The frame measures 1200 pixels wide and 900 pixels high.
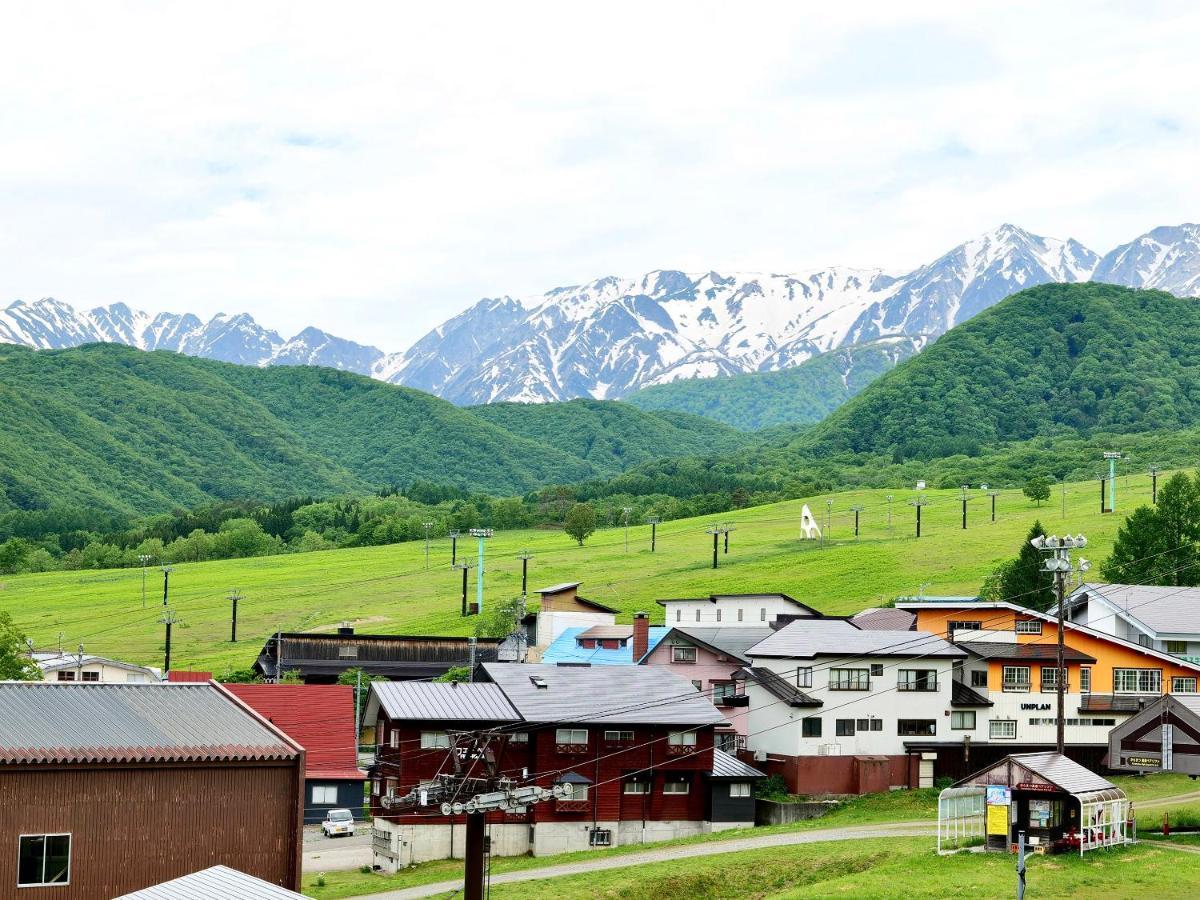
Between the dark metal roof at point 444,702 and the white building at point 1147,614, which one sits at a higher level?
the white building at point 1147,614

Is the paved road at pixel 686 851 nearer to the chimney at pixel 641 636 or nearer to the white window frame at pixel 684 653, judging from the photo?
the white window frame at pixel 684 653

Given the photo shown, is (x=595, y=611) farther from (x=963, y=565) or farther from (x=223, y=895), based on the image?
(x=223, y=895)

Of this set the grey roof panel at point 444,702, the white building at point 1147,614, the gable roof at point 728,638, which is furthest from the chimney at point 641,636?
the white building at point 1147,614

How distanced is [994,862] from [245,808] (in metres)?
19.7

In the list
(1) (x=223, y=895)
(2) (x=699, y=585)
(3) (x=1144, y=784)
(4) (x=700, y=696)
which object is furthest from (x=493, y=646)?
(1) (x=223, y=895)

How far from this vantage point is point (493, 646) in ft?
334

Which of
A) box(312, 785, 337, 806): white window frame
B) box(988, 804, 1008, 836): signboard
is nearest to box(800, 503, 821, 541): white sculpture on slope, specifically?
box(312, 785, 337, 806): white window frame

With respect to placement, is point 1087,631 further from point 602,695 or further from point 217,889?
point 217,889

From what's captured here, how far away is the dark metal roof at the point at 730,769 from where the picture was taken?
56031mm

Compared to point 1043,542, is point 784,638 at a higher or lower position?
lower

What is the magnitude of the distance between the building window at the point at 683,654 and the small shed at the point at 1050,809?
2797 cm

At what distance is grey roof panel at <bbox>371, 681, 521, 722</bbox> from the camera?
2110 inches

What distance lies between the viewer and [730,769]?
186 ft

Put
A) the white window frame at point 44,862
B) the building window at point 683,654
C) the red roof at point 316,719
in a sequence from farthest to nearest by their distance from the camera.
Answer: the building window at point 683,654 < the red roof at point 316,719 < the white window frame at point 44,862
